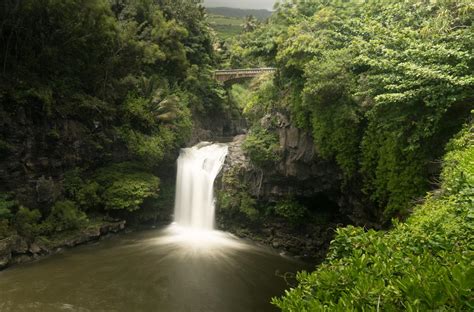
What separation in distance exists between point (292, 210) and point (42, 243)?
1060 centimetres

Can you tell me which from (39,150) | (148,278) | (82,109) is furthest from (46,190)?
(148,278)

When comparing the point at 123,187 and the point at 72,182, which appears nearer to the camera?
the point at 72,182

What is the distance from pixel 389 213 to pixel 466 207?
632cm

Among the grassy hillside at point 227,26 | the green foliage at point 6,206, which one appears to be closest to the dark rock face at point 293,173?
the green foliage at point 6,206

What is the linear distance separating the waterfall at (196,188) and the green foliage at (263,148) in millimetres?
3069

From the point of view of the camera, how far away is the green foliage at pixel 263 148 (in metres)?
16.0

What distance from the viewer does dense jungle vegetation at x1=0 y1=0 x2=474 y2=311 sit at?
3.66 m

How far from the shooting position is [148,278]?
11.1m

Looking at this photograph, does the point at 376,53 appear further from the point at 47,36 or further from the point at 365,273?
the point at 47,36

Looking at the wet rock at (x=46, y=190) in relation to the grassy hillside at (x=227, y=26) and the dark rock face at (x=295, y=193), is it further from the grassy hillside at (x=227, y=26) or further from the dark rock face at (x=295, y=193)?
the grassy hillside at (x=227, y=26)

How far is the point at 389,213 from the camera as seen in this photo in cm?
1030

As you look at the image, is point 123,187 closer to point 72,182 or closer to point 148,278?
point 72,182

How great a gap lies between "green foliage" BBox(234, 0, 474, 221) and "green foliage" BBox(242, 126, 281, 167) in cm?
154

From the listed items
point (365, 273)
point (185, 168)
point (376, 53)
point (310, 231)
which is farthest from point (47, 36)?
point (365, 273)
